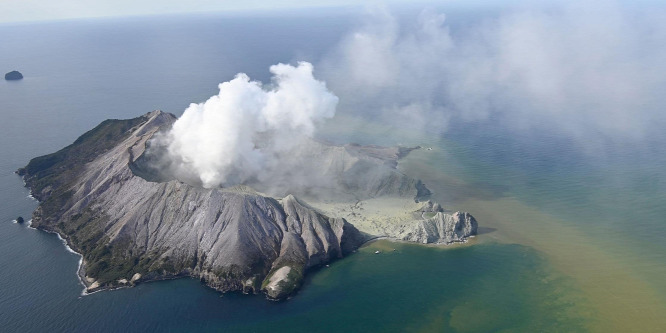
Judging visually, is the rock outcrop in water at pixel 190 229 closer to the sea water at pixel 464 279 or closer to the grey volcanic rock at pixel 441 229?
the grey volcanic rock at pixel 441 229

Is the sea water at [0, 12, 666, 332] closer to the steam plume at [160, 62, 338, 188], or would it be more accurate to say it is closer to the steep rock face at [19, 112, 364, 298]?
the steep rock face at [19, 112, 364, 298]

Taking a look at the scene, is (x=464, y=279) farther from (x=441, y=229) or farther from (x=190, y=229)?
(x=190, y=229)

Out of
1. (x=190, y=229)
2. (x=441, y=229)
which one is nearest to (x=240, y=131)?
(x=190, y=229)

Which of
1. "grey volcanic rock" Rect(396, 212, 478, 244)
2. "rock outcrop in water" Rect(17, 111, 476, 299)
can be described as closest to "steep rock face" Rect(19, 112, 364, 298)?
"rock outcrop in water" Rect(17, 111, 476, 299)

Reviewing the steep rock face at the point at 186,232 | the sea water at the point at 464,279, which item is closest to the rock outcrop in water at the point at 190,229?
the steep rock face at the point at 186,232

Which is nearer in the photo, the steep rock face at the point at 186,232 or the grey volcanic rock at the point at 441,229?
the steep rock face at the point at 186,232

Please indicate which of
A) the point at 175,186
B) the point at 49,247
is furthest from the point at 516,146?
the point at 49,247
